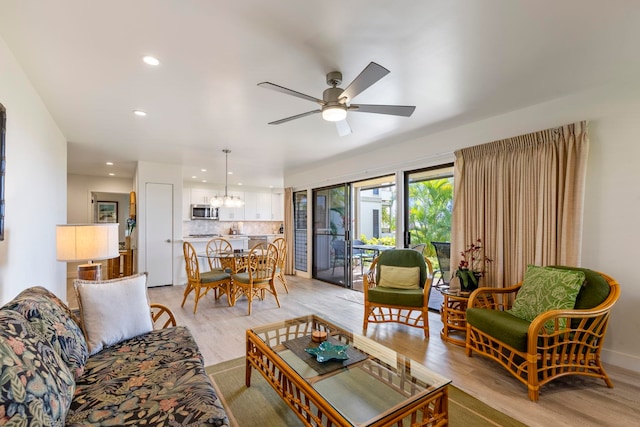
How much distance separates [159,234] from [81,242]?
3440mm

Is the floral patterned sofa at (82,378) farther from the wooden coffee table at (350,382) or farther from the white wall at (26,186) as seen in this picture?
the white wall at (26,186)

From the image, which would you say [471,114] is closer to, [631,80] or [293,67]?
[631,80]

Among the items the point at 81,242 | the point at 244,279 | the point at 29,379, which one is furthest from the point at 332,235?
the point at 29,379

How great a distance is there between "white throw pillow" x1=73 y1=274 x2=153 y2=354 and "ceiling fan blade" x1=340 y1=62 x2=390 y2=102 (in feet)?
6.84

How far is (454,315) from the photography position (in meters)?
3.15

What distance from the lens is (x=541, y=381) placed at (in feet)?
6.81

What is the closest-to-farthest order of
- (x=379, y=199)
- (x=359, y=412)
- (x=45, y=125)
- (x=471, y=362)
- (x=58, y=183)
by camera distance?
1. (x=359, y=412)
2. (x=471, y=362)
3. (x=45, y=125)
4. (x=58, y=183)
5. (x=379, y=199)

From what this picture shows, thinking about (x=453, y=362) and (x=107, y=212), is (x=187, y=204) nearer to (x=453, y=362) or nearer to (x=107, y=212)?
(x=107, y=212)

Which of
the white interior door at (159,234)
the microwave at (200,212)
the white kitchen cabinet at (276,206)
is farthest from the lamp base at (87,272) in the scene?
the white kitchen cabinet at (276,206)

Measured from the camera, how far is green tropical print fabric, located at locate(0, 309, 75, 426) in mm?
946

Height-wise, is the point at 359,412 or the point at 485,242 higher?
the point at 485,242

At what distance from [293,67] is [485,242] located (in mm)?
2782

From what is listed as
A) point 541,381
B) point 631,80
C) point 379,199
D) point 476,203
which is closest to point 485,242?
point 476,203

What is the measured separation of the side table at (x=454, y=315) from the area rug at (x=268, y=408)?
3.15ft
